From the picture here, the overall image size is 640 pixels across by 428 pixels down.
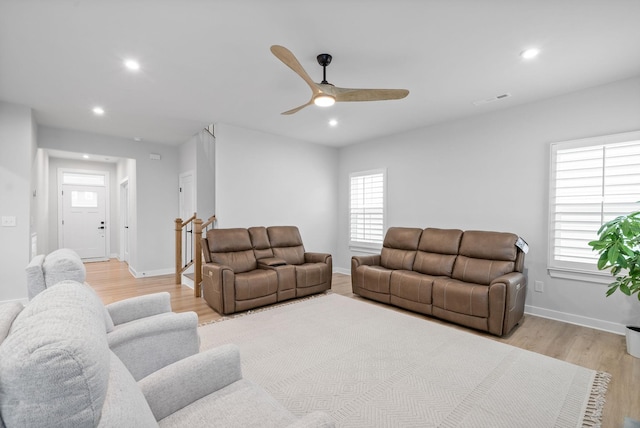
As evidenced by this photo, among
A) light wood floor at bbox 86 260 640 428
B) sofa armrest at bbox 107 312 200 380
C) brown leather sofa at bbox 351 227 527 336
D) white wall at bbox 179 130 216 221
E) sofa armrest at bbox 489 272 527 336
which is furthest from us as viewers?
white wall at bbox 179 130 216 221

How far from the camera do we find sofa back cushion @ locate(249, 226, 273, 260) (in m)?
4.54

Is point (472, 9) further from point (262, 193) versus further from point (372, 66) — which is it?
point (262, 193)

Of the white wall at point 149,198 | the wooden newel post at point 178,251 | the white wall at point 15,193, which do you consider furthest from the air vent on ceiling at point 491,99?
the white wall at point 15,193

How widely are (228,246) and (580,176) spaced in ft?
14.6

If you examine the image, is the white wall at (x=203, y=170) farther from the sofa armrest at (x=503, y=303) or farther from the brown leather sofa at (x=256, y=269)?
the sofa armrest at (x=503, y=303)

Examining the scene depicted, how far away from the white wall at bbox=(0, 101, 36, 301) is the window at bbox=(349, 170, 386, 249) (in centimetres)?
506

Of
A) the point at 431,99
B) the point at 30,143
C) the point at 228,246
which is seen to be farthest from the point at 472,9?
the point at 30,143

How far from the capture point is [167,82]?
320cm

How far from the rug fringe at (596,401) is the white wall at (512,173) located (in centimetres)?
129

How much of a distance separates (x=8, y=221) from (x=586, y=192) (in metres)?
7.04

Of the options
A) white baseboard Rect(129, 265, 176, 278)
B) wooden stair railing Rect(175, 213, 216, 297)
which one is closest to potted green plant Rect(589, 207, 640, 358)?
wooden stair railing Rect(175, 213, 216, 297)

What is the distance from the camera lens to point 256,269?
14.3 ft

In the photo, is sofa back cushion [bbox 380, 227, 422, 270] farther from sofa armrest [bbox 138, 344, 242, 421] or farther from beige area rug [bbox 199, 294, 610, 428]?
sofa armrest [bbox 138, 344, 242, 421]

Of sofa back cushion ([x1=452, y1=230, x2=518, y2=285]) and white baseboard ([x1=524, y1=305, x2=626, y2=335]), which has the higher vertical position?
sofa back cushion ([x1=452, y1=230, x2=518, y2=285])
